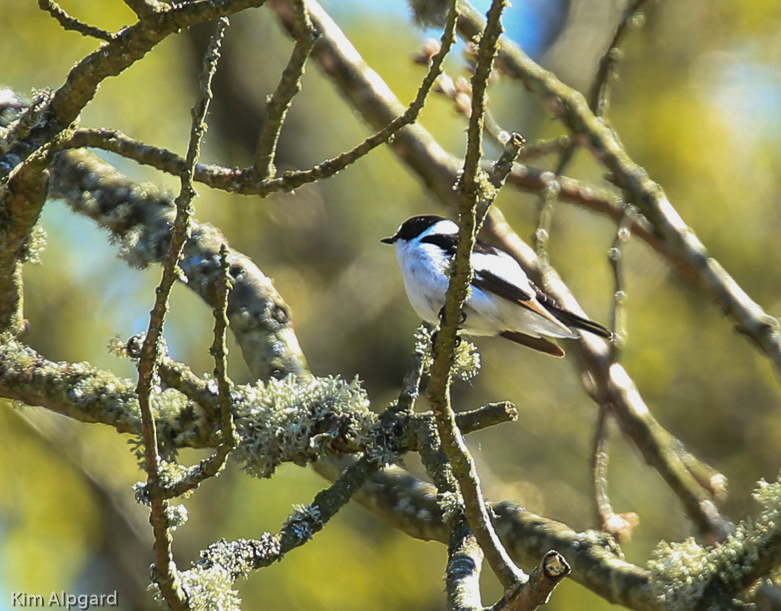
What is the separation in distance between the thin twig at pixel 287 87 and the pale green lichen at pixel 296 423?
0.69 m

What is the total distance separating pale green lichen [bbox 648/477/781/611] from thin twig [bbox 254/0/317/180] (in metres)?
1.52

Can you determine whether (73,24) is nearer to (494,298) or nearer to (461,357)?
(461,357)

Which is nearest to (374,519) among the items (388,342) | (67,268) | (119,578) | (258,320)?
(388,342)

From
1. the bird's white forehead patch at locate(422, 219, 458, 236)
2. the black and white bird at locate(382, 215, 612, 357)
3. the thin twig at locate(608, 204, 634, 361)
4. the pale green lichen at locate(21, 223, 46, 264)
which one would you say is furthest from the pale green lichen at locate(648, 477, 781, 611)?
the bird's white forehead patch at locate(422, 219, 458, 236)

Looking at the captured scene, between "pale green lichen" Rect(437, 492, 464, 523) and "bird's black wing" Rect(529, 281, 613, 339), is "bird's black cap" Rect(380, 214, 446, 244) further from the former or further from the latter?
"pale green lichen" Rect(437, 492, 464, 523)

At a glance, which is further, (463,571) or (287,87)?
(287,87)

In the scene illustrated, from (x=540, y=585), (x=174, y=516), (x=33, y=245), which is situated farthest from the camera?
(x=33, y=245)

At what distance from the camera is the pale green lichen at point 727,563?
193cm

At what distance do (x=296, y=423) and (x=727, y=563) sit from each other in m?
1.24

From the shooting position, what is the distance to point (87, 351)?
5527 millimetres

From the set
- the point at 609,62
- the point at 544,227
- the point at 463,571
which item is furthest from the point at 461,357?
the point at 609,62

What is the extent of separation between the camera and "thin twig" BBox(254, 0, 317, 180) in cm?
229

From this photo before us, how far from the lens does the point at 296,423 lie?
2486mm

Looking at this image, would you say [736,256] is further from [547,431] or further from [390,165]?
[390,165]
